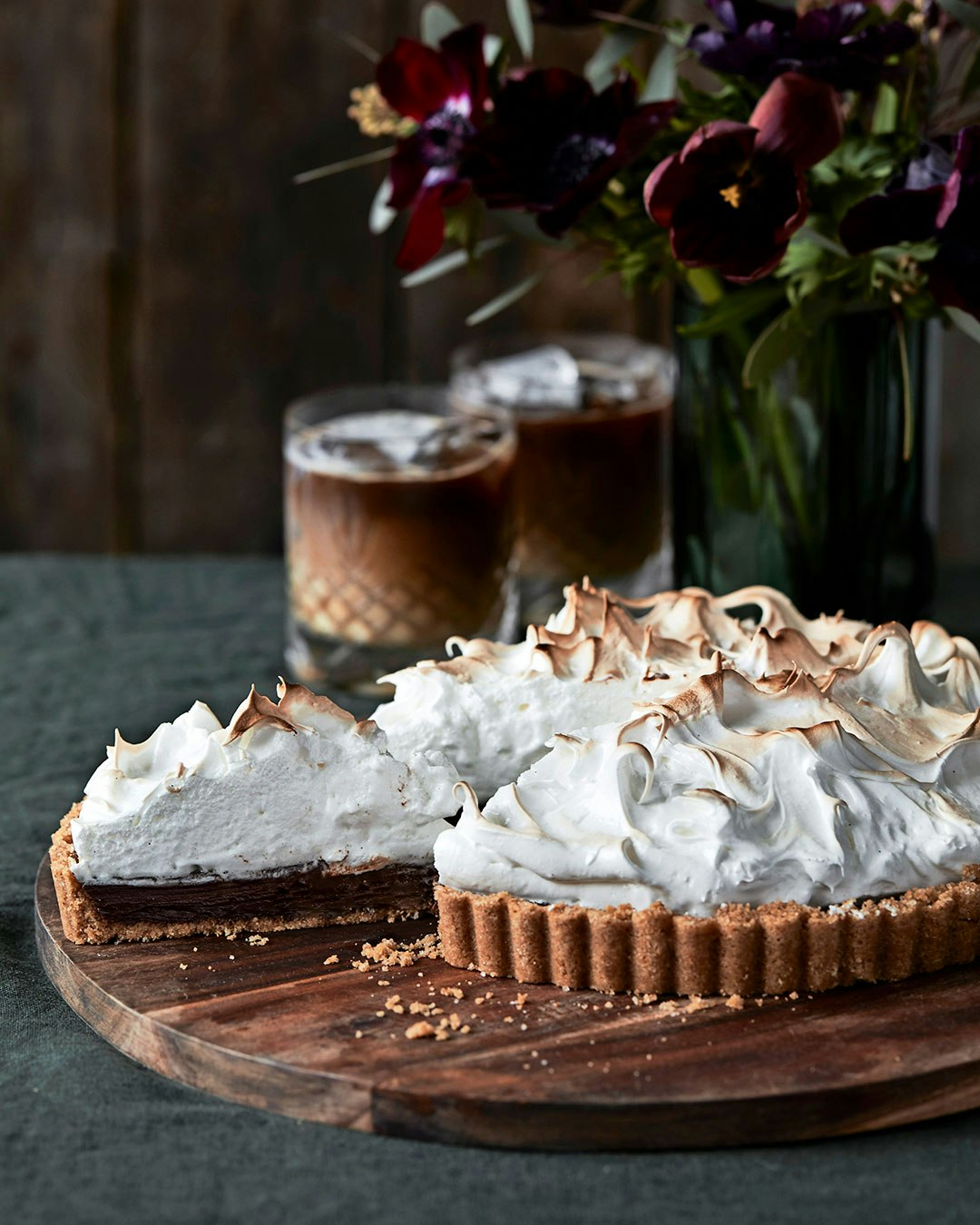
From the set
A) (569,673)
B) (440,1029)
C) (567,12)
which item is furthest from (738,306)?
(440,1029)

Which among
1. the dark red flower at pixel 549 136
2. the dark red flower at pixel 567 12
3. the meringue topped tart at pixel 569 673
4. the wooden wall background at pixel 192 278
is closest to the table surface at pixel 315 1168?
the meringue topped tart at pixel 569 673

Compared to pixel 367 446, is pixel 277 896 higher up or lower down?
lower down

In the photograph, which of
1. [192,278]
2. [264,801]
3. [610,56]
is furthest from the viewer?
[192,278]

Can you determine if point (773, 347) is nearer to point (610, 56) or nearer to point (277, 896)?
point (610, 56)

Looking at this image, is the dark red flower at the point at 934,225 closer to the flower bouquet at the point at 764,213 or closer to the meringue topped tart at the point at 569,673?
the flower bouquet at the point at 764,213

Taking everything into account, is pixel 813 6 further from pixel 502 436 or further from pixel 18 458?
pixel 18 458

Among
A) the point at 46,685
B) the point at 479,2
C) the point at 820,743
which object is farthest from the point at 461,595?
the point at 479,2

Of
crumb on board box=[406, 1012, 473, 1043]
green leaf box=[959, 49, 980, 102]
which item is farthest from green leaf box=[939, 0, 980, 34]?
crumb on board box=[406, 1012, 473, 1043]
